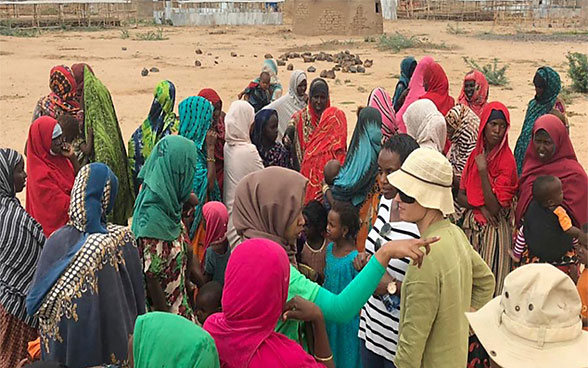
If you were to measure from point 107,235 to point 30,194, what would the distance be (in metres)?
1.98

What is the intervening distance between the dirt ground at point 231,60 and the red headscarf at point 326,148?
572cm

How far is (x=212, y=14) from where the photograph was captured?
1542 inches

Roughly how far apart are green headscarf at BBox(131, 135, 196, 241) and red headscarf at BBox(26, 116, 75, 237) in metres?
1.20

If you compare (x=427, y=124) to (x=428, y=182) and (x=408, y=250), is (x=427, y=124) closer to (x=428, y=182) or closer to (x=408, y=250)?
(x=428, y=182)

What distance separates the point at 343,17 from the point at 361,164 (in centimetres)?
2482

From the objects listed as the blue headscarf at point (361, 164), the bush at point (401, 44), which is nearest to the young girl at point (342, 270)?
the blue headscarf at point (361, 164)

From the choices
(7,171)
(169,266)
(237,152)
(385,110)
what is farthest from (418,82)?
(7,171)

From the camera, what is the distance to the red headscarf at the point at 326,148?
4.94 metres

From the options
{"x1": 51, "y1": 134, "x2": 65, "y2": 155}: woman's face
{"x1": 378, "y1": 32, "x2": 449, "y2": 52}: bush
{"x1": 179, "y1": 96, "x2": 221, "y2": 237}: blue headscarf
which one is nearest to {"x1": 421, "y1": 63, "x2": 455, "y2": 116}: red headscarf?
{"x1": 179, "y1": 96, "x2": 221, "y2": 237}: blue headscarf

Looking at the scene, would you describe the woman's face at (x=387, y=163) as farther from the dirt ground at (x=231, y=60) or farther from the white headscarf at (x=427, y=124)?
the dirt ground at (x=231, y=60)

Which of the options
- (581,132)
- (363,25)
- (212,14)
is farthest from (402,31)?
(581,132)

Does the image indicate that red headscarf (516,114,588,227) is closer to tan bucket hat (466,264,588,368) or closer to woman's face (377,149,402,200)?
woman's face (377,149,402,200)

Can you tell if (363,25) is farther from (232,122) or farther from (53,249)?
(53,249)

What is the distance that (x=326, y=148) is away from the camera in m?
4.96
